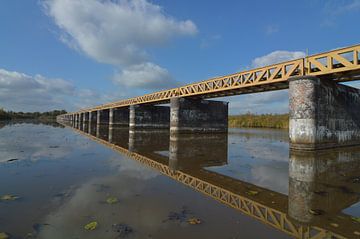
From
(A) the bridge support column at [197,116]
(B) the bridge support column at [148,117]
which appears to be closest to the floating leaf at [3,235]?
(A) the bridge support column at [197,116]

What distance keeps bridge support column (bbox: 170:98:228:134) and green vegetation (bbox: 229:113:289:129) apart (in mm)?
21248

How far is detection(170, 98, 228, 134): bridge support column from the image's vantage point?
26.1m

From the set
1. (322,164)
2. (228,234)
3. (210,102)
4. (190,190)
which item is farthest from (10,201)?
(210,102)

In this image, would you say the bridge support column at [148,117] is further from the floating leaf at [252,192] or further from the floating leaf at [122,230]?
the floating leaf at [122,230]

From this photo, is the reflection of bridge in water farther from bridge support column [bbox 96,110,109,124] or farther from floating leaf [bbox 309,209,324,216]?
bridge support column [bbox 96,110,109,124]

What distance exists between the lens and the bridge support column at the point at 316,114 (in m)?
12.8

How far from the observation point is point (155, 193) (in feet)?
17.9

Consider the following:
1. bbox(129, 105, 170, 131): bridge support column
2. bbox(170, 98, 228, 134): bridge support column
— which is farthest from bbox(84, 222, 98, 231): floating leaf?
bbox(129, 105, 170, 131): bridge support column

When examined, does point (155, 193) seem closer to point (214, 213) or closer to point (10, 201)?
point (214, 213)

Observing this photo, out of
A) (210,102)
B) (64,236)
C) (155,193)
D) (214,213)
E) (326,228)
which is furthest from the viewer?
(210,102)

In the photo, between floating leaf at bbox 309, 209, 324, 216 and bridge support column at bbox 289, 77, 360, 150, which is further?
bridge support column at bbox 289, 77, 360, 150

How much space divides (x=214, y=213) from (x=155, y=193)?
65.3 inches

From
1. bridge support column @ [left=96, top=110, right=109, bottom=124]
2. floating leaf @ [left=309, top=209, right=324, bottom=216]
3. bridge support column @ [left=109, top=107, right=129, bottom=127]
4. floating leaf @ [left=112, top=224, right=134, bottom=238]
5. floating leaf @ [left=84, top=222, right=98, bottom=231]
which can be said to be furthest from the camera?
bridge support column @ [left=96, top=110, right=109, bottom=124]

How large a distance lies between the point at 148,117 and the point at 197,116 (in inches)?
537
